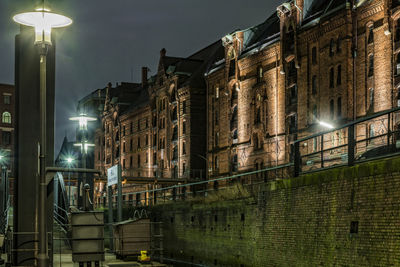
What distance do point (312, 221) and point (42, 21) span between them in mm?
9558

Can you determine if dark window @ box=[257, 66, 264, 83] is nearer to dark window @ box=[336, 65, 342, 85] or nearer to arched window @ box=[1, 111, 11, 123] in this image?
dark window @ box=[336, 65, 342, 85]

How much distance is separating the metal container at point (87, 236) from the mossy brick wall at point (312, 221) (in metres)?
5.89

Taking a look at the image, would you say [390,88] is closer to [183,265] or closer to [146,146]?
[183,265]

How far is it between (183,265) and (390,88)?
1673 centimetres

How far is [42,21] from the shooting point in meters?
11.9

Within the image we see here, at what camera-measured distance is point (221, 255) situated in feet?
90.9

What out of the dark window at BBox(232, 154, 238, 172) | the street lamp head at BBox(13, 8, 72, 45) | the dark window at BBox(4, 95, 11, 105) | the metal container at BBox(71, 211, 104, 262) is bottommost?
the metal container at BBox(71, 211, 104, 262)

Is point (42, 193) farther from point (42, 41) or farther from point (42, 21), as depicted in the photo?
point (42, 21)

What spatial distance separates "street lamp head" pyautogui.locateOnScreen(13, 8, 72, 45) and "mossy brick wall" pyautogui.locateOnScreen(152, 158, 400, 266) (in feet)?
24.2

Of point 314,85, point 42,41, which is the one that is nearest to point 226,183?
point 314,85

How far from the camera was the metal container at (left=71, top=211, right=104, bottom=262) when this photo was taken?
14516 mm

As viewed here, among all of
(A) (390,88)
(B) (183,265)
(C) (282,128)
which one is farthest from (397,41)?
(B) (183,265)

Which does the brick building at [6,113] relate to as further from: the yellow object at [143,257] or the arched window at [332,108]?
the yellow object at [143,257]

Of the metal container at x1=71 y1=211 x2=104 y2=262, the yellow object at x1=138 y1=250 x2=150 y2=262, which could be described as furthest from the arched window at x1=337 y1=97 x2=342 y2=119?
the metal container at x1=71 y1=211 x2=104 y2=262
